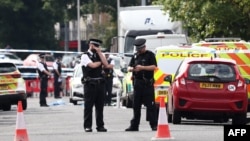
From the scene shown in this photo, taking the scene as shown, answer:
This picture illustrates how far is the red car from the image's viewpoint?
2269cm

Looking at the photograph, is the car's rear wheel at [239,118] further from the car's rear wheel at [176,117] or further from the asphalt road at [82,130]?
the car's rear wheel at [176,117]

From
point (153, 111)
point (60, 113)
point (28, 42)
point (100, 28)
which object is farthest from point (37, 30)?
point (153, 111)

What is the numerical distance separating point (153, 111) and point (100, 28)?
6568cm

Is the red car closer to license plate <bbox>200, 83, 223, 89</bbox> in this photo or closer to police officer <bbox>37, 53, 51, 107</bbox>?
license plate <bbox>200, 83, 223, 89</bbox>

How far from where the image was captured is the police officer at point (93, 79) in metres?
20.5

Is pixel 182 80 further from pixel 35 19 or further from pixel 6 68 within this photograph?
pixel 35 19

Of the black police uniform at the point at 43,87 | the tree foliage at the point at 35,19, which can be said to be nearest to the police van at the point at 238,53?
the black police uniform at the point at 43,87

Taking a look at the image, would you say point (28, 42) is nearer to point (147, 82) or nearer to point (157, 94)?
point (157, 94)

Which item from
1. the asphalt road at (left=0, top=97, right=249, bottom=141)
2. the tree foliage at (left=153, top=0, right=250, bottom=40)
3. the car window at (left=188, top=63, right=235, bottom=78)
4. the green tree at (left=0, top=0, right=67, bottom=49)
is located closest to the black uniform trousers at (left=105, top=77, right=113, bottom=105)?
the tree foliage at (left=153, top=0, right=250, bottom=40)

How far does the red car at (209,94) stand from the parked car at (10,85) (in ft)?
31.2

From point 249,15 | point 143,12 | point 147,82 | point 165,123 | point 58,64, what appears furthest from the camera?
point 58,64

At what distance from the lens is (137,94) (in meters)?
20.5

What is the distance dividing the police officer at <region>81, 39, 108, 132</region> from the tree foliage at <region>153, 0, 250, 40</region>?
14748 millimetres

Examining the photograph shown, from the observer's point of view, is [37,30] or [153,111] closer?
[153,111]
